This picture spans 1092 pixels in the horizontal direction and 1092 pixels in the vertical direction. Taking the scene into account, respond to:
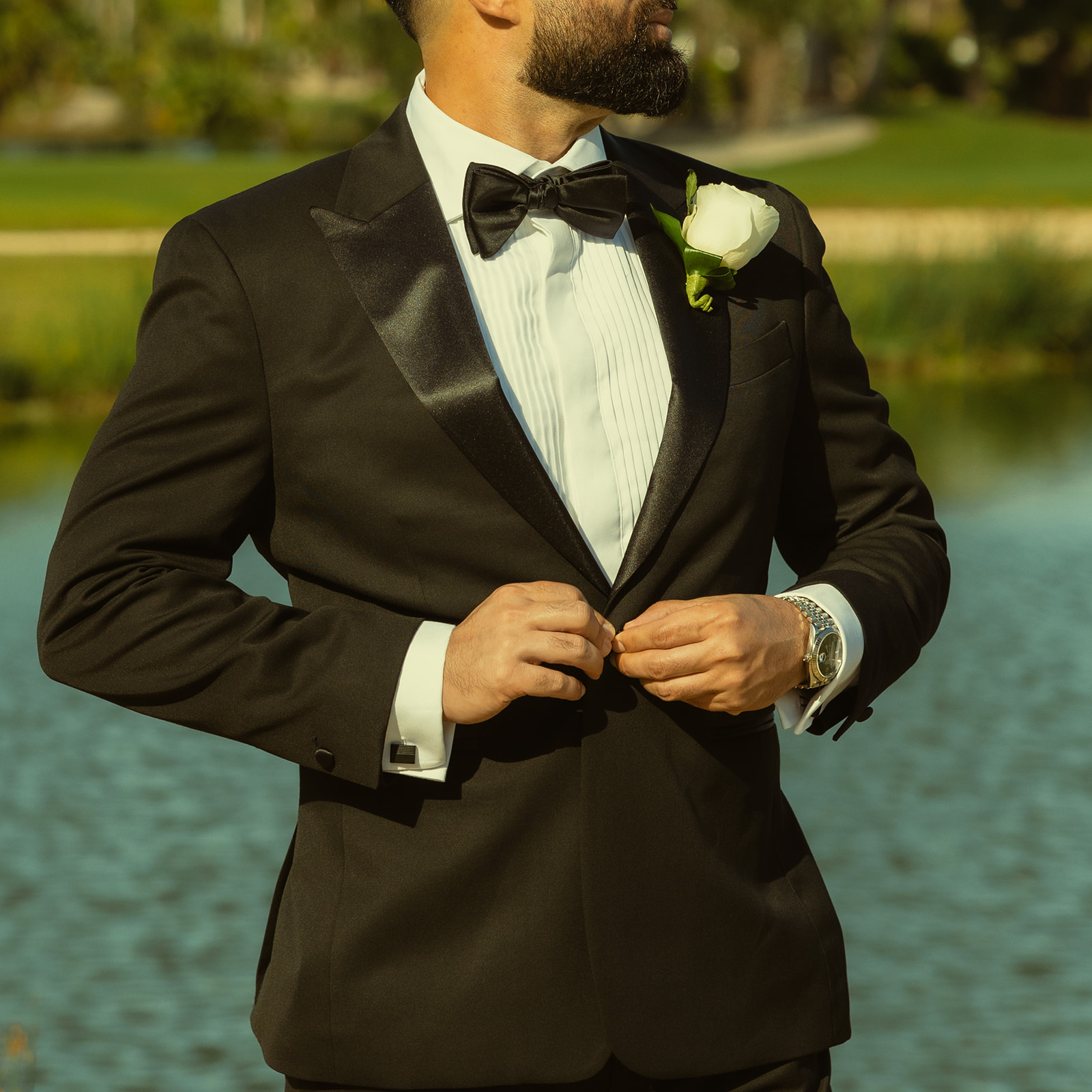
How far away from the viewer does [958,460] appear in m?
12.3

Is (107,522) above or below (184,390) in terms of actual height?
below

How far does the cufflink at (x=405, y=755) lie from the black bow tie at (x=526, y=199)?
58 cm

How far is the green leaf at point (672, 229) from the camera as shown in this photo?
2.18 m

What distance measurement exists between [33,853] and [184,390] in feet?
16.4

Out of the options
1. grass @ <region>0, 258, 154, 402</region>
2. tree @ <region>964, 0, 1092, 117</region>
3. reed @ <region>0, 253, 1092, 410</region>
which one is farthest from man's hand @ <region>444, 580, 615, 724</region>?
tree @ <region>964, 0, 1092, 117</region>

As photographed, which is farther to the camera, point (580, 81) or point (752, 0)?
point (752, 0)

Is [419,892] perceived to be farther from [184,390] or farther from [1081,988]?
[1081,988]

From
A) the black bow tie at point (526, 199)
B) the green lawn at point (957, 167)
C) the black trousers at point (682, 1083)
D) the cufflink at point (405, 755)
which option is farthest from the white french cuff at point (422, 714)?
the green lawn at point (957, 167)

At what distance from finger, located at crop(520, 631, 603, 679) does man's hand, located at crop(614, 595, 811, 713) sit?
0.09 m

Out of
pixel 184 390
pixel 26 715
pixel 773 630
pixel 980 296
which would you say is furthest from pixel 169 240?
pixel 980 296

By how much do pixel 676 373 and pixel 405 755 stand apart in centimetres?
54

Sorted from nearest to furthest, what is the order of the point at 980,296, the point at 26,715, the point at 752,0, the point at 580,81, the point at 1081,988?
the point at 580,81
the point at 1081,988
the point at 26,715
the point at 980,296
the point at 752,0

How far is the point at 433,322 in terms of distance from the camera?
6.49 feet

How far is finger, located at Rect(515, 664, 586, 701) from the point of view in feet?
5.95
